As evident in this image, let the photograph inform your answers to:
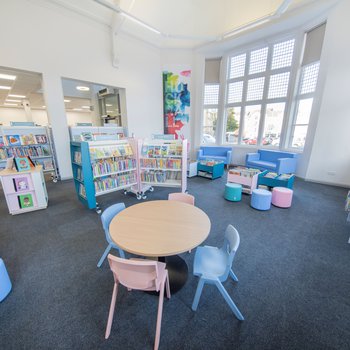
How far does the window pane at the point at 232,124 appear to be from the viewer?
7.31m

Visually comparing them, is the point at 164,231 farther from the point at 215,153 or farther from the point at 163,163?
the point at 215,153

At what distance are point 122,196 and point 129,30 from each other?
573 centimetres

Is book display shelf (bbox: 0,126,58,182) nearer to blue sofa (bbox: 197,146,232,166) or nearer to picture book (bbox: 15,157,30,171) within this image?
picture book (bbox: 15,157,30,171)

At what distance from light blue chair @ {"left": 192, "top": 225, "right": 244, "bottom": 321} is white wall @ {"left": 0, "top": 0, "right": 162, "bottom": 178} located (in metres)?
5.38

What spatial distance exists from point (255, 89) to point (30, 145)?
26.0 feet

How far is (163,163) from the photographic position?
12.9 ft

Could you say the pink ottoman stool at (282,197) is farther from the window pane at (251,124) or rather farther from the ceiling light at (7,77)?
the ceiling light at (7,77)

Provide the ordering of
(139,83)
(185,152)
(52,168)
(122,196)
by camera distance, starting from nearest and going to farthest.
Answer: (185,152) → (122,196) → (52,168) → (139,83)

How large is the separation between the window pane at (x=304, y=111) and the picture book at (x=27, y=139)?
832 cm

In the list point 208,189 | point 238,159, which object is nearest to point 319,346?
point 208,189

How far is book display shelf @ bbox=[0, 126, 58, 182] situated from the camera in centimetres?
454

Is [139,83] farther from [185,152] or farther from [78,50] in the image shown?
[185,152]

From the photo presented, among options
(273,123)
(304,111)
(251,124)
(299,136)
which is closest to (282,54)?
(304,111)

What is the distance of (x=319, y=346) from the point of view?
1332 mm
